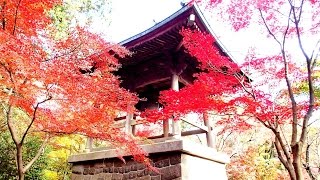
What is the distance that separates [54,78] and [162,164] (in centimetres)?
267

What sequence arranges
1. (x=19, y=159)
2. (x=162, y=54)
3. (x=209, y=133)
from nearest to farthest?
1. (x=19, y=159)
2. (x=162, y=54)
3. (x=209, y=133)

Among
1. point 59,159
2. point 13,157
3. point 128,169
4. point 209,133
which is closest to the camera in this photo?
point 128,169

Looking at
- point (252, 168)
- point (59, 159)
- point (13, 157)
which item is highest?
point (59, 159)

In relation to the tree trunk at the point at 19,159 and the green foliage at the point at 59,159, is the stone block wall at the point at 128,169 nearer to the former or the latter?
the tree trunk at the point at 19,159

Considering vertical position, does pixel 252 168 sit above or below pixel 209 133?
below

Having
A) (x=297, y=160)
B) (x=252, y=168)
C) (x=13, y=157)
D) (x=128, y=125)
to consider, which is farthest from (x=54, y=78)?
(x=252, y=168)

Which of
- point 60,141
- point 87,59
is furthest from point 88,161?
point 60,141

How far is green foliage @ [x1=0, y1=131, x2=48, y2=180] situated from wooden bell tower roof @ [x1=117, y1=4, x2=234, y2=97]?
172 inches

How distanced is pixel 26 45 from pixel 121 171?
3379 millimetres

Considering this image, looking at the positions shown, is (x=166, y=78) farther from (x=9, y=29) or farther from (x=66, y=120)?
(x=9, y=29)

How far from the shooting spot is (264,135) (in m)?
14.8

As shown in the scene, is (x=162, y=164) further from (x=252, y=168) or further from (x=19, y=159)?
(x=252, y=168)

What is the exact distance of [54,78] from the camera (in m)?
4.83

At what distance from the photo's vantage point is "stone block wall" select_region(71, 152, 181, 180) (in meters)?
5.47
